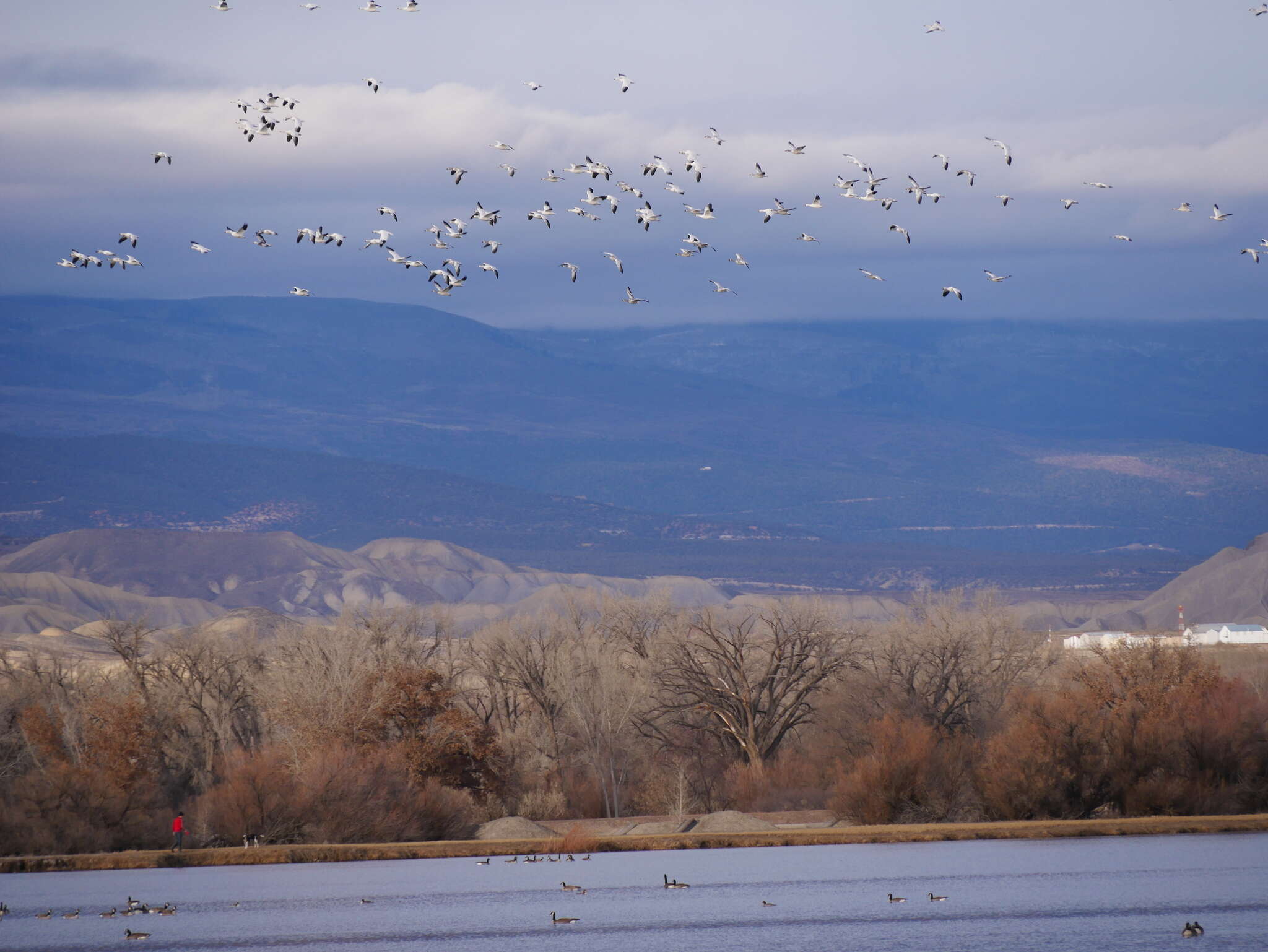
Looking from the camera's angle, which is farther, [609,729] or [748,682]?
[748,682]

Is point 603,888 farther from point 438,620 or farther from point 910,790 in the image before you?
point 438,620

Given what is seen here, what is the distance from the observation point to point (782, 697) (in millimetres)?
75438

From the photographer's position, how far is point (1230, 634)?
145m

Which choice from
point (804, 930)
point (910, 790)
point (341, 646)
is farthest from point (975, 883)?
point (341, 646)

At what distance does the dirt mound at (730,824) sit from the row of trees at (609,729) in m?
2.13

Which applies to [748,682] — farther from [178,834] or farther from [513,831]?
[178,834]

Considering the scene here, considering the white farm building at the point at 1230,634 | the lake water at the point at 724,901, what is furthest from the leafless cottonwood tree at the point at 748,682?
the white farm building at the point at 1230,634

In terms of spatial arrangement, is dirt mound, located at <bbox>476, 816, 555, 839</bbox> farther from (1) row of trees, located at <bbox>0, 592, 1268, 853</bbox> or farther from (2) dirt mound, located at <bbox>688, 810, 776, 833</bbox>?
(2) dirt mound, located at <bbox>688, 810, 776, 833</bbox>

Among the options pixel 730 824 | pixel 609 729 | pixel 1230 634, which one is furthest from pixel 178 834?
pixel 1230 634

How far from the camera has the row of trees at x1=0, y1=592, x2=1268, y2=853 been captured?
5784 centimetres

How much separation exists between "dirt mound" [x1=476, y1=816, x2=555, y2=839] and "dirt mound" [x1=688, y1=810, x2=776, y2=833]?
5025mm

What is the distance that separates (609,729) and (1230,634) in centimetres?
8721

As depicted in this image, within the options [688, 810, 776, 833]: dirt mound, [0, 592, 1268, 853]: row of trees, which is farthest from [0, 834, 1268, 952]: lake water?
[688, 810, 776, 833]: dirt mound

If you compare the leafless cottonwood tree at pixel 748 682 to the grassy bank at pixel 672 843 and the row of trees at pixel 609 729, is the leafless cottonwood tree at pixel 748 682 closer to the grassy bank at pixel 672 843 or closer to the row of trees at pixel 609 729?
the row of trees at pixel 609 729
